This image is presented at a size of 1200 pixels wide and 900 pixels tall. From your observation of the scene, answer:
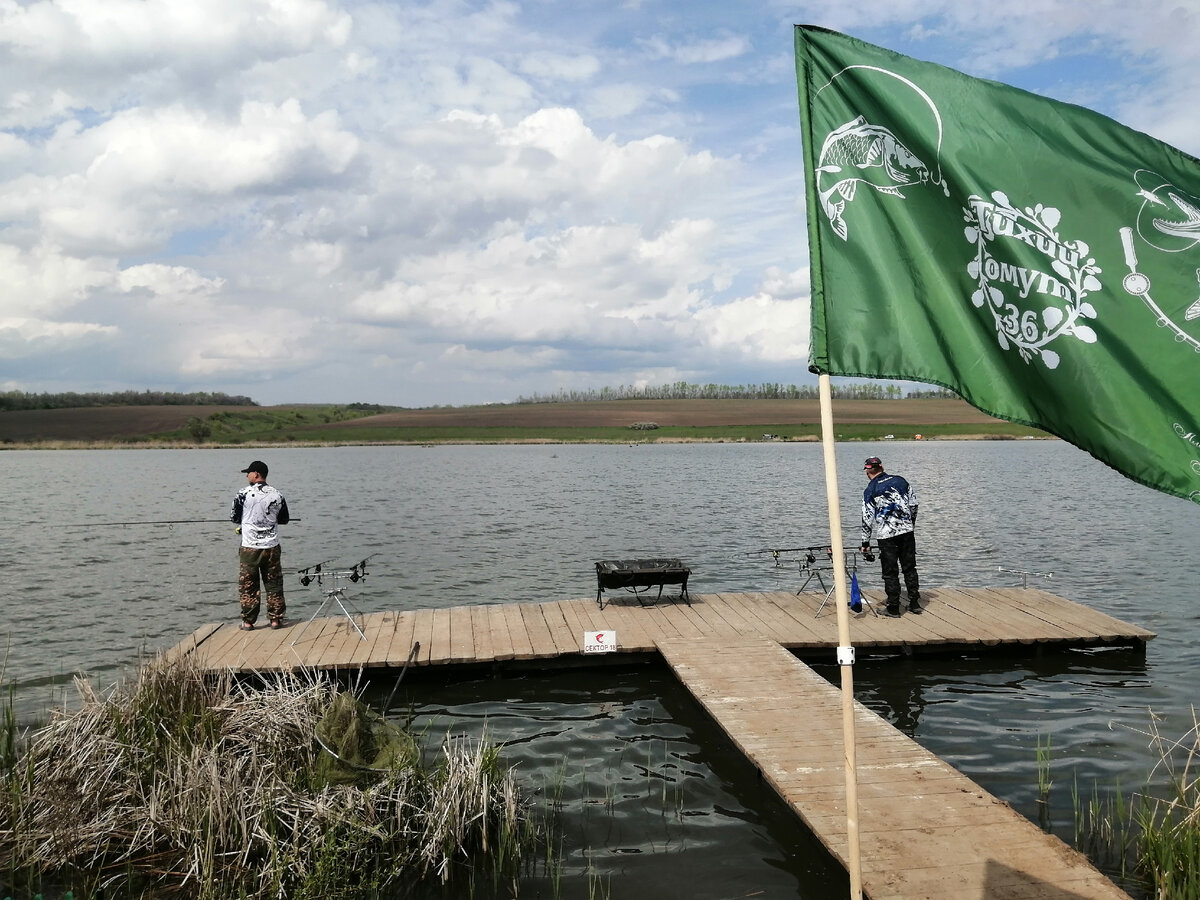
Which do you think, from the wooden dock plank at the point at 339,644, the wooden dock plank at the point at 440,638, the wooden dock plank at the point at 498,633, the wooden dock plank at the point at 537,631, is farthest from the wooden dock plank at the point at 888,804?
the wooden dock plank at the point at 339,644

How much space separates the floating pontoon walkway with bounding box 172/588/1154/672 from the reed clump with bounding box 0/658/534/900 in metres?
3.33

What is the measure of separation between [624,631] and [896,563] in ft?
12.9

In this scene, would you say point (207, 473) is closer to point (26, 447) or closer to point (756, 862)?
point (26, 447)

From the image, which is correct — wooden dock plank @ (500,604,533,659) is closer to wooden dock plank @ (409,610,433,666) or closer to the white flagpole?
wooden dock plank @ (409,610,433,666)

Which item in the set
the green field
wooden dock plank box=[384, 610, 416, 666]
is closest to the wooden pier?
wooden dock plank box=[384, 610, 416, 666]

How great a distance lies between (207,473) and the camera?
58.1m

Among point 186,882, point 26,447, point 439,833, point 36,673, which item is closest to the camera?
point 186,882

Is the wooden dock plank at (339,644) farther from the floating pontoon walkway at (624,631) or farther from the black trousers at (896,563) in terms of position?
the black trousers at (896,563)

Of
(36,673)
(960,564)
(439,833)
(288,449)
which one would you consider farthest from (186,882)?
(288,449)

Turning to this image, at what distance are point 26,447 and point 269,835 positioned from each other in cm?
10485

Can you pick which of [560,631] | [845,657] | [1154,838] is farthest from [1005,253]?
[560,631]

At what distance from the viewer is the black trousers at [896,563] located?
12.7 m

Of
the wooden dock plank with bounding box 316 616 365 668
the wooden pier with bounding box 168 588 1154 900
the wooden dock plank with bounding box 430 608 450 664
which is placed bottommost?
the wooden pier with bounding box 168 588 1154 900

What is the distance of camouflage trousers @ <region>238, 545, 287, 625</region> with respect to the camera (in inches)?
A: 475
